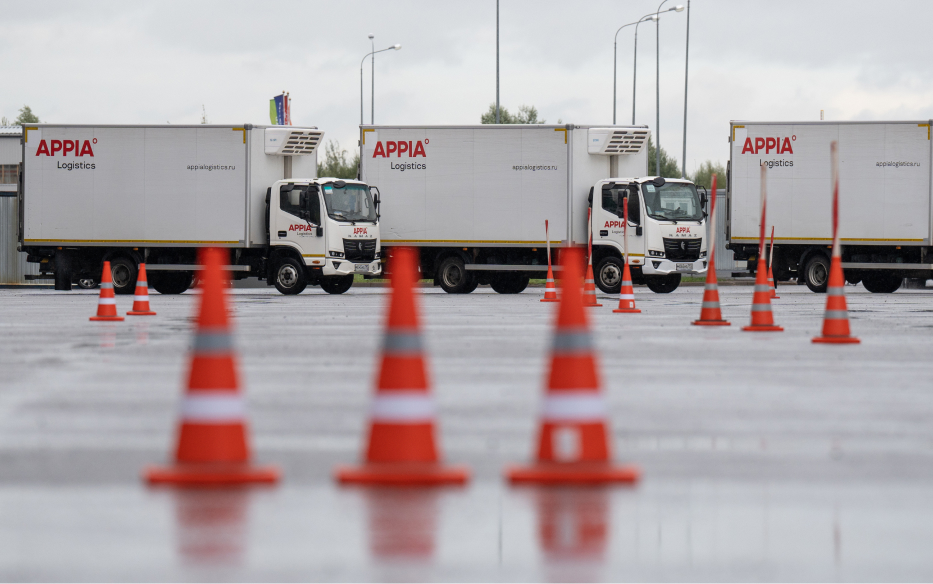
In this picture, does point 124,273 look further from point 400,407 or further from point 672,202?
point 400,407

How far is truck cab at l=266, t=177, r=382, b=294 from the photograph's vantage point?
100ft

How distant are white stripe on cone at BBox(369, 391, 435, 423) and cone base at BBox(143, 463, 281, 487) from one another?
0.57 meters

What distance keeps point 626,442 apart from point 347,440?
148cm

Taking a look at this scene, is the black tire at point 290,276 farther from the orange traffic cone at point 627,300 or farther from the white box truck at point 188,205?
the orange traffic cone at point 627,300

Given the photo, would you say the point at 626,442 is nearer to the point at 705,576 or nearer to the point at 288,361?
the point at 705,576

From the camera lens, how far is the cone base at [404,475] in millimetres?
5910

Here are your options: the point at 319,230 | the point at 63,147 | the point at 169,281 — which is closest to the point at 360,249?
the point at 319,230

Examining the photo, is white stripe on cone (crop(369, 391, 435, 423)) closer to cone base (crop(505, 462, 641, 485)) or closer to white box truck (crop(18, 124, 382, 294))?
cone base (crop(505, 462, 641, 485))

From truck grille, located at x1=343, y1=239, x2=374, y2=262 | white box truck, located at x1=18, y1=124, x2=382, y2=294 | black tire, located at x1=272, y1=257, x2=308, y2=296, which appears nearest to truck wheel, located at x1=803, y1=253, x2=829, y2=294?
white box truck, located at x1=18, y1=124, x2=382, y2=294

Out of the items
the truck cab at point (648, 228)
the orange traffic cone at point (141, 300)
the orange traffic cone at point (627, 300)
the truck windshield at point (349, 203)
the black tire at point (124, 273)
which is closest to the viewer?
the orange traffic cone at point (141, 300)

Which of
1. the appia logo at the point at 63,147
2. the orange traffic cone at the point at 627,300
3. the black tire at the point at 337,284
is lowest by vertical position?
the black tire at the point at 337,284

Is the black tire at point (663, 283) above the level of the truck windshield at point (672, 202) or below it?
below

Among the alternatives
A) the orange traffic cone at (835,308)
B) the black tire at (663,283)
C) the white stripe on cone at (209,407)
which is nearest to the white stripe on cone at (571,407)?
the white stripe on cone at (209,407)

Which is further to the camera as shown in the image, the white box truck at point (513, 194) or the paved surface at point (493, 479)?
the white box truck at point (513, 194)
